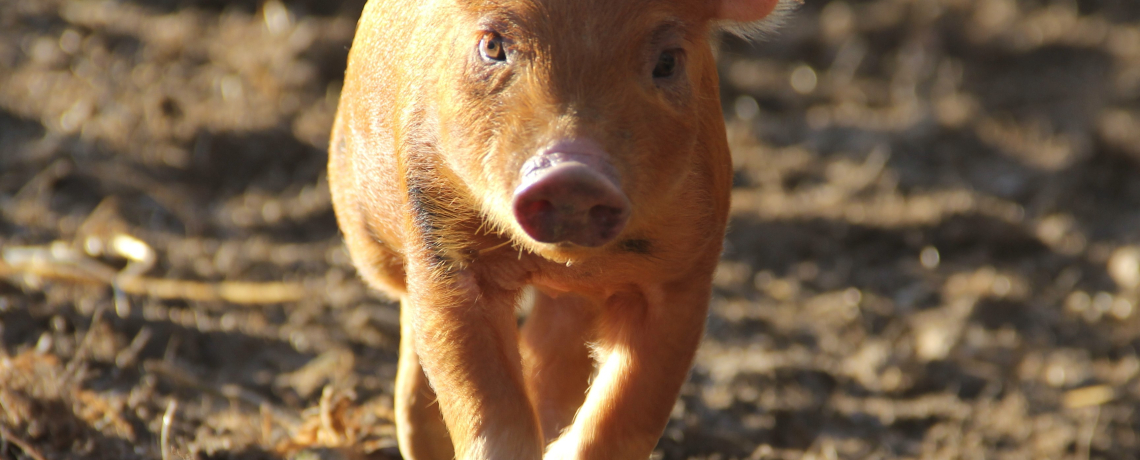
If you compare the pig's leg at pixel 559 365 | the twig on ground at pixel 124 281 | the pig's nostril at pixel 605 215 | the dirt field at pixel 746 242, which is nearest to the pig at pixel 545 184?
the pig's nostril at pixel 605 215

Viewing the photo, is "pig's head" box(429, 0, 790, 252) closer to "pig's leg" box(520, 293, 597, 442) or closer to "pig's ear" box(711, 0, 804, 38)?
"pig's ear" box(711, 0, 804, 38)

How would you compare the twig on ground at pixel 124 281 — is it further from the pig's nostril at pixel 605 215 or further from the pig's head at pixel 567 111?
the pig's nostril at pixel 605 215

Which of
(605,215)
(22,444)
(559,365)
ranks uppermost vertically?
(605,215)

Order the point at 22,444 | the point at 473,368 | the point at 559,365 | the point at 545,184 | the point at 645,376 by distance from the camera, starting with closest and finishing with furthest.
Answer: the point at 545,184, the point at 473,368, the point at 645,376, the point at 22,444, the point at 559,365

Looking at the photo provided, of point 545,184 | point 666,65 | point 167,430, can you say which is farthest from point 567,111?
point 167,430

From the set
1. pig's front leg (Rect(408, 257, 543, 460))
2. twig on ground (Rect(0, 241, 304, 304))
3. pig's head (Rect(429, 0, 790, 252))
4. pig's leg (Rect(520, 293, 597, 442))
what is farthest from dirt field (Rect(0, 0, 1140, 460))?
pig's head (Rect(429, 0, 790, 252))

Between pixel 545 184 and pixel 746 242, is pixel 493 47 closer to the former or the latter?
pixel 545 184

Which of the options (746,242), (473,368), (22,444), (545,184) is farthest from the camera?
(746,242)

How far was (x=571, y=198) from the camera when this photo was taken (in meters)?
2.33

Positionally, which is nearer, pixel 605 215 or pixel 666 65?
pixel 605 215

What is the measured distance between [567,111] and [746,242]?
4076 millimetres

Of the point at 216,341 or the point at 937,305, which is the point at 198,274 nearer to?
the point at 216,341

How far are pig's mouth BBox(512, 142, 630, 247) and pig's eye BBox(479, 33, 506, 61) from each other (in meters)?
0.36

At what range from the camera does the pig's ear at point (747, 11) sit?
2961mm
